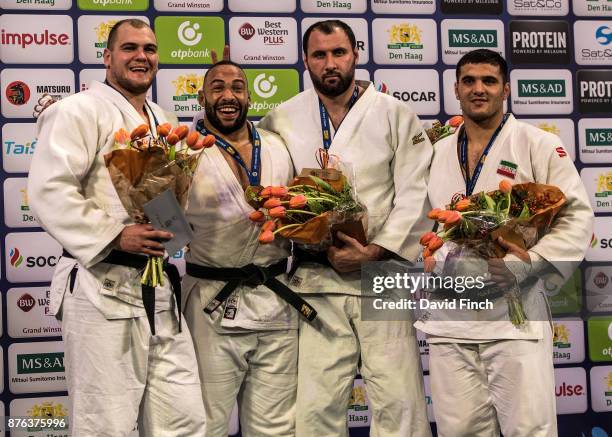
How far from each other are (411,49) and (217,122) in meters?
1.76

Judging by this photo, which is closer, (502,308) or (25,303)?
(502,308)

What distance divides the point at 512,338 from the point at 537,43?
2.37 m

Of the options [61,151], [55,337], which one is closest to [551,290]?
[61,151]

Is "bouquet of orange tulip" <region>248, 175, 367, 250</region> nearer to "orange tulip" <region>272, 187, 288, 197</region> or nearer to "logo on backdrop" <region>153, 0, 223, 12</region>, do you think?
"orange tulip" <region>272, 187, 288, 197</region>

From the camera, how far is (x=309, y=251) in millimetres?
3746

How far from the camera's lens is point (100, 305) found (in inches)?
129

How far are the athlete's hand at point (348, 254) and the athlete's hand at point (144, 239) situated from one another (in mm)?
777

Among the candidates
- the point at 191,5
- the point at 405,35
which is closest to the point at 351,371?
the point at 405,35

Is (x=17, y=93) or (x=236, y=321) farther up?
(x=17, y=93)

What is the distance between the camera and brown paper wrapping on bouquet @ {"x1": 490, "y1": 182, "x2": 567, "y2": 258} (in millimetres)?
3285

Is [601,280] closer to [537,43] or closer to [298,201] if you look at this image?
[537,43]

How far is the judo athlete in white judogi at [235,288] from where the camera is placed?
144 inches

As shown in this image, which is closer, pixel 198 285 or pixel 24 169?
pixel 198 285

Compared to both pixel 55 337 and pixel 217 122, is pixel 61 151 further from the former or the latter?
pixel 55 337
